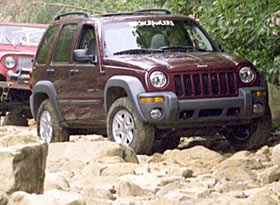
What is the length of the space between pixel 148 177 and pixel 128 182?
101 cm

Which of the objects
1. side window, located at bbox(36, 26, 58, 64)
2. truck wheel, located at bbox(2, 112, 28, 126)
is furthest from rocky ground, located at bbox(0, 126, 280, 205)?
truck wheel, located at bbox(2, 112, 28, 126)

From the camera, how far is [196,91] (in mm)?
11781

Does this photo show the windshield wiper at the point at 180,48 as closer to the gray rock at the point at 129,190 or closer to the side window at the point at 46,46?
the side window at the point at 46,46

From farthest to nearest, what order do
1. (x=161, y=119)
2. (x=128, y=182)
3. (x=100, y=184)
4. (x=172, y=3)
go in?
1. (x=172, y=3)
2. (x=161, y=119)
3. (x=100, y=184)
4. (x=128, y=182)

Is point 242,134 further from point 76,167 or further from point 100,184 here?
point 100,184

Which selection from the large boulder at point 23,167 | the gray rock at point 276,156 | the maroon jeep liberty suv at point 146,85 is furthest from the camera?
the maroon jeep liberty suv at point 146,85

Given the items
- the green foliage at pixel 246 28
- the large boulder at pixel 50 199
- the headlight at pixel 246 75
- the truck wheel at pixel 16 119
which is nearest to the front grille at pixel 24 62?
the truck wheel at pixel 16 119

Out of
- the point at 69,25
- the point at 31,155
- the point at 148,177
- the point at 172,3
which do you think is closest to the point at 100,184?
the point at 148,177

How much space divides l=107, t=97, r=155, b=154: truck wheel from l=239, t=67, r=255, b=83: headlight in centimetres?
123

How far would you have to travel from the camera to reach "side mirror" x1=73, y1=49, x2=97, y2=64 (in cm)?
1266

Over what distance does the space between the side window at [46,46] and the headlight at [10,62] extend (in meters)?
4.36

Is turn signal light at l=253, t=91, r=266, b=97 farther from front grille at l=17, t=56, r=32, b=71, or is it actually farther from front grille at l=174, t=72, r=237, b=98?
front grille at l=17, t=56, r=32, b=71

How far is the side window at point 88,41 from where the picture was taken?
13.0 m

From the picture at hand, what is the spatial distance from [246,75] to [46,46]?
3228 mm
